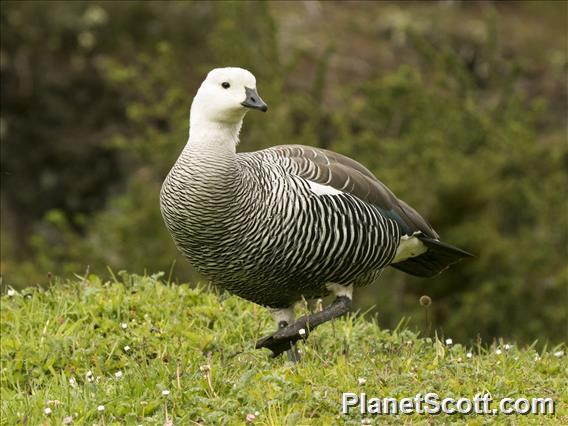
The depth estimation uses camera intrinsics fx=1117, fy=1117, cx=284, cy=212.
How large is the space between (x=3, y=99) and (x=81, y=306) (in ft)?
36.6

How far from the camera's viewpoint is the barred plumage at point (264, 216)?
22.0 ft

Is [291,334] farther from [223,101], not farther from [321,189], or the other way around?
[223,101]

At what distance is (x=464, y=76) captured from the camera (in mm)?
15883

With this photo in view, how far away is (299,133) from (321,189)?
9462 mm

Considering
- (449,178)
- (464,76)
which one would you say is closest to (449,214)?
(449,178)

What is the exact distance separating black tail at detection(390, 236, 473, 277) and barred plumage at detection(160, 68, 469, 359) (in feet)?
2.07

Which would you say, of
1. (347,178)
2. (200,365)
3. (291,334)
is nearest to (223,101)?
(347,178)

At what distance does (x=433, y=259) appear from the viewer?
8.06m

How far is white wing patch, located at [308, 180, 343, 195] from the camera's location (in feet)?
23.1

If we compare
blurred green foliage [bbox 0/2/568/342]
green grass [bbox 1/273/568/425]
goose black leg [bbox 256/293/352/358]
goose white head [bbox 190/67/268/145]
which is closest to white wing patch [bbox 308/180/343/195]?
goose white head [bbox 190/67/268/145]

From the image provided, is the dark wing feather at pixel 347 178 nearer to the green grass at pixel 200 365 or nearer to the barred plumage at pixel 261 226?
the barred plumage at pixel 261 226

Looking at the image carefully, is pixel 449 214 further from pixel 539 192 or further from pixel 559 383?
pixel 559 383

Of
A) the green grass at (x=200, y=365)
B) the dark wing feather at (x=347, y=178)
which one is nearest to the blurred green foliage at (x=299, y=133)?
the green grass at (x=200, y=365)

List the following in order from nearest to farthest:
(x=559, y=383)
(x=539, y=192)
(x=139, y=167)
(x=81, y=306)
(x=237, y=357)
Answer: (x=559, y=383)
(x=237, y=357)
(x=81, y=306)
(x=539, y=192)
(x=139, y=167)
